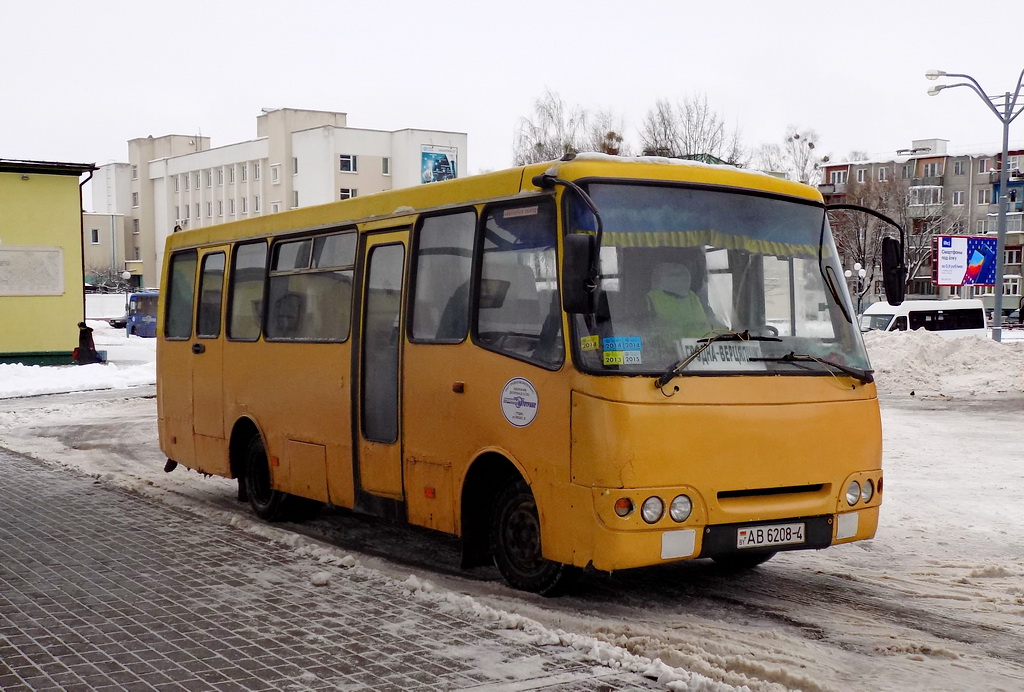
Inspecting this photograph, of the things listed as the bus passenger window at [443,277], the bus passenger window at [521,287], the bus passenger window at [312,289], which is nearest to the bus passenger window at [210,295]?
the bus passenger window at [312,289]

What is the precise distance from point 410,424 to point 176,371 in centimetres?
505

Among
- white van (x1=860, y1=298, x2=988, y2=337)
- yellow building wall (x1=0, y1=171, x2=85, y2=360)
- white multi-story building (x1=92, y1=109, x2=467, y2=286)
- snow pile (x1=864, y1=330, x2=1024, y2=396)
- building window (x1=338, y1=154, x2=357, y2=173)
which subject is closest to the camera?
snow pile (x1=864, y1=330, x2=1024, y2=396)

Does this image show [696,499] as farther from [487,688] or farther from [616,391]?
[487,688]

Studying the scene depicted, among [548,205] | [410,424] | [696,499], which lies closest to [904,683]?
[696,499]

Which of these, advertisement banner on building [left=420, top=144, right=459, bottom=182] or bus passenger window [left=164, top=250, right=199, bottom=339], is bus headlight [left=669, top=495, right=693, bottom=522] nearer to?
bus passenger window [left=164, top=250, right=199, bottom=339]

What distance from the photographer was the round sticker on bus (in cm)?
707

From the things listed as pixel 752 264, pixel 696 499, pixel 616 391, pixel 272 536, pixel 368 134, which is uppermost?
pixel 368 134

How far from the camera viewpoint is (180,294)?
1243 centimetres

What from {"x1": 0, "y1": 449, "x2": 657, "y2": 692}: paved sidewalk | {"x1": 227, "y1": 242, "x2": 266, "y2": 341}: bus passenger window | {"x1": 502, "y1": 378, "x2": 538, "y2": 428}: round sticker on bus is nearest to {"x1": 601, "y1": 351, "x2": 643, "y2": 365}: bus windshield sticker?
{"x1": 502, "y1": 378, "x2": 538, "y2": 428}: round sticker on bus

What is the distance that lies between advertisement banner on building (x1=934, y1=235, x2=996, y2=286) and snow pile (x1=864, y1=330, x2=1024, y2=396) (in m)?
12.4

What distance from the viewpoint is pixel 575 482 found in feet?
21.9

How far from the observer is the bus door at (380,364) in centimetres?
853

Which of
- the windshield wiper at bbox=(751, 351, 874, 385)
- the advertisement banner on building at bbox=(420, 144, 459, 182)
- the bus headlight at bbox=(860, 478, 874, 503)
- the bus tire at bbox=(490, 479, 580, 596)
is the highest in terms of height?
the advertisement banner on building at bbox=(420, 144, 459, 182)

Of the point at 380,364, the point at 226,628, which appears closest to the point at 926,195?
the point at 380,364
